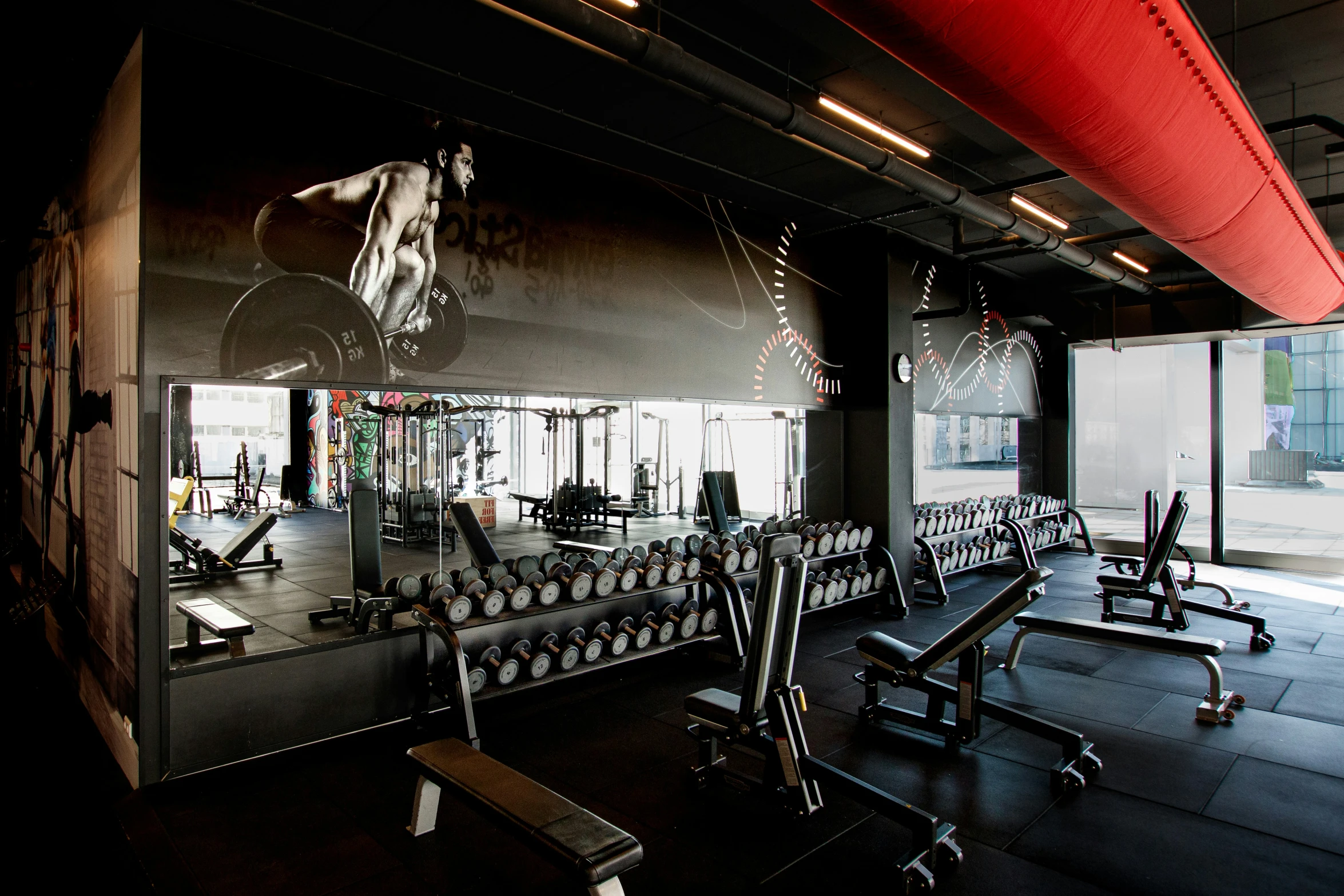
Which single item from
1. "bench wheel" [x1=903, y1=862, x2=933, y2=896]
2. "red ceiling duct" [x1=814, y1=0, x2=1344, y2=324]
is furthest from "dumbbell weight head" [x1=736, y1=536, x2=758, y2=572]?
"red ceiling duct" [x1=814, y1=0, x2=1344, y2=324]

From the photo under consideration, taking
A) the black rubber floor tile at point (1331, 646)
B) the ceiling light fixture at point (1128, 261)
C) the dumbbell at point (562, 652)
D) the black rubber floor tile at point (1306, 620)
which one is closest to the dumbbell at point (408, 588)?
the dumbbell at point (562, 652)

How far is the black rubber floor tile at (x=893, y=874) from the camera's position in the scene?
1.84 m

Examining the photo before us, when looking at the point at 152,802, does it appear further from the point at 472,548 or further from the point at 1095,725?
the point at 1095,725

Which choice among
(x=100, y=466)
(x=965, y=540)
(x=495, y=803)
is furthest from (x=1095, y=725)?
(x=100, y=466)

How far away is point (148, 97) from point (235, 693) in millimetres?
1984

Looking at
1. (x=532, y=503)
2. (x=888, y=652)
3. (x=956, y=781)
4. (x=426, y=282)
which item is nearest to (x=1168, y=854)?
(x=956, y=781)

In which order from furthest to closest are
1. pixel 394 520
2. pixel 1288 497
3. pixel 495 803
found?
pixel 1288 497
pixel 394 520
pixel 495 803

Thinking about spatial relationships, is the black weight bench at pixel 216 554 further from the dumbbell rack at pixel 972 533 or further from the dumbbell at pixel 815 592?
the dumbbell rack at pixel 972 533

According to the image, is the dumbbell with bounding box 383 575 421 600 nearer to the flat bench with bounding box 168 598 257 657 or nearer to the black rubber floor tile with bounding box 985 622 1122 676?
the flat bench with bounding box 168 598 257 657

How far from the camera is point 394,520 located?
5957 mm

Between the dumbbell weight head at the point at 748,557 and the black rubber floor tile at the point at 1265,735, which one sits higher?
the dumbbell weight head at the point at 748,557

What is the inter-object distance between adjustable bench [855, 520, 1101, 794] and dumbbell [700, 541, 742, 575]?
1.05 metres

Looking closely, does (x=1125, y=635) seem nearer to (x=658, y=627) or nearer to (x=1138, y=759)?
(x=1138, y=759)

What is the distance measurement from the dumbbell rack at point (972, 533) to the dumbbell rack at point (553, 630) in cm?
190
